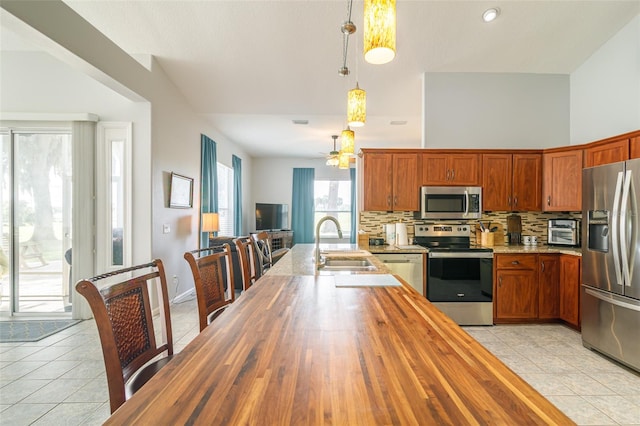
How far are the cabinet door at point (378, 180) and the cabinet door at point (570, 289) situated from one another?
2.04 m

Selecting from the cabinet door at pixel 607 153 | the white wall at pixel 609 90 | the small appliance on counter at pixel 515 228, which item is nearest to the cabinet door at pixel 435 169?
the small appliance on counter at pixel 515 228

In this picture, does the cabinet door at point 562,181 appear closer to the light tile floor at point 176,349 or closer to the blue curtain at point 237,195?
the light tile floor at point 176,349

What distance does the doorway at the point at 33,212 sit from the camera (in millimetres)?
3721

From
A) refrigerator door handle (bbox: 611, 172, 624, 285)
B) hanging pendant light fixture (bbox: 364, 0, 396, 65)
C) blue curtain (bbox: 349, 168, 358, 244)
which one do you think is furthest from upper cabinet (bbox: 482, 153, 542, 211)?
blue curtain (bbox: 349, 168, 358, 244)

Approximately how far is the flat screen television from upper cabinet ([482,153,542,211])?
18.2ft

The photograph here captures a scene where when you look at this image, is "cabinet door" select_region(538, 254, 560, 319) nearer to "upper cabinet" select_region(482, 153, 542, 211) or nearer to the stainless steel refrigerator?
the stainless steel refrigerator

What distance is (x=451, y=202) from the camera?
156 inches

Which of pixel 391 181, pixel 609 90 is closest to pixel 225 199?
pixel 391 181

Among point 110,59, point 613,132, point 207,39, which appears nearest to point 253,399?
point 110,59

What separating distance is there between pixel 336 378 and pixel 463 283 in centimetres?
332

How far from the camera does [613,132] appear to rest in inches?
137

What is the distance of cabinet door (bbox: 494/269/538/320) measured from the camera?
3604mm

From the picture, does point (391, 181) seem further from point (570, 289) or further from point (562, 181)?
point (570, 289)

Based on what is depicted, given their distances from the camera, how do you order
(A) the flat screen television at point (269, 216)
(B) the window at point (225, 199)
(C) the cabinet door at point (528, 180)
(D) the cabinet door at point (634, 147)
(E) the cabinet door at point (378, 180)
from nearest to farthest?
(D) the cabinet door at point (634, 147) < (C) the cabinet door at point (528, 180) < (E) the cabinet door at point (378, 180) < (B) the window at point (225, 199) < (A) the flat screen television at point (269, 216)
